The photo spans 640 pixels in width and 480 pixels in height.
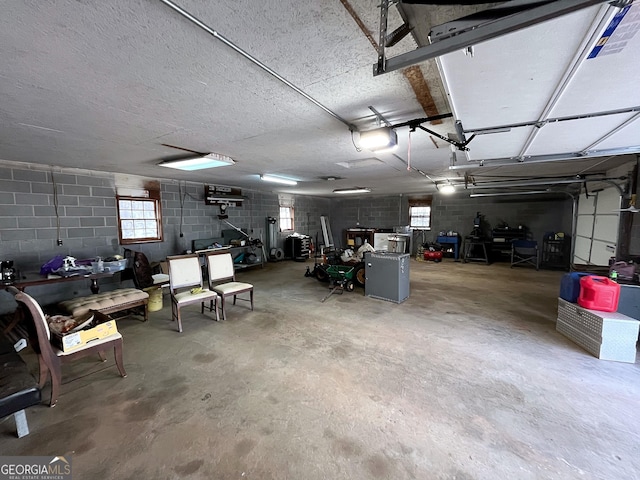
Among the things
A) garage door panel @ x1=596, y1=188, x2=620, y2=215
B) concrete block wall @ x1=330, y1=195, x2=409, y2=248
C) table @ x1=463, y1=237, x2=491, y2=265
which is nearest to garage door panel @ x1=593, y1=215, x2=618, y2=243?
garage door panel @ x1=596, y1=188, x2=620, y2=215

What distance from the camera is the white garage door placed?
4.47m

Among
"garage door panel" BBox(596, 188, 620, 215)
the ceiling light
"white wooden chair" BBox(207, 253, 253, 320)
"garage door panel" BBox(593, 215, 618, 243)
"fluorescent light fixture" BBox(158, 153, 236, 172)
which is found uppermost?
the ceiling light

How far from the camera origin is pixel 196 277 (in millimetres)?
3742

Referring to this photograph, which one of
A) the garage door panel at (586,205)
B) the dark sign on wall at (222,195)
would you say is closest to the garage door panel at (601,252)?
the garage door panel at (586,205)

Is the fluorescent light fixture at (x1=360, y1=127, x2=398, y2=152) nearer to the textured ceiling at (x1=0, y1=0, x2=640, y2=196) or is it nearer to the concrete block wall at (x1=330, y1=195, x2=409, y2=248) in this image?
the textured ceiling at (x1=0, y1=0, x2=640, y2=196)

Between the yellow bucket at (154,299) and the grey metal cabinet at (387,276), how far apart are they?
3469 millimetres

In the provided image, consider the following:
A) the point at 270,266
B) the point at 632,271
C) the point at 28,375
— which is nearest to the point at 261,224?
the point at 270,266

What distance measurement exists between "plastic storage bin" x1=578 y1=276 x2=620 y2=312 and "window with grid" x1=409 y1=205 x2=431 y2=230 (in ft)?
21.9

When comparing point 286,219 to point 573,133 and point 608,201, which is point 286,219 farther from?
point 608,201

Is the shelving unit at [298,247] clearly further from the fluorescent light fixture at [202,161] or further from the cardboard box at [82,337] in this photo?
the cardboard box at [82,337]

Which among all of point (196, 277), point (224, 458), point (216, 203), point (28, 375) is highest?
point (216, 203)

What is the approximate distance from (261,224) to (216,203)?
172 cm

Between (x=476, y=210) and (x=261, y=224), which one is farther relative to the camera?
(x=476, y=210)

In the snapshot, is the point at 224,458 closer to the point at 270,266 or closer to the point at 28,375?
the point at 28,375
